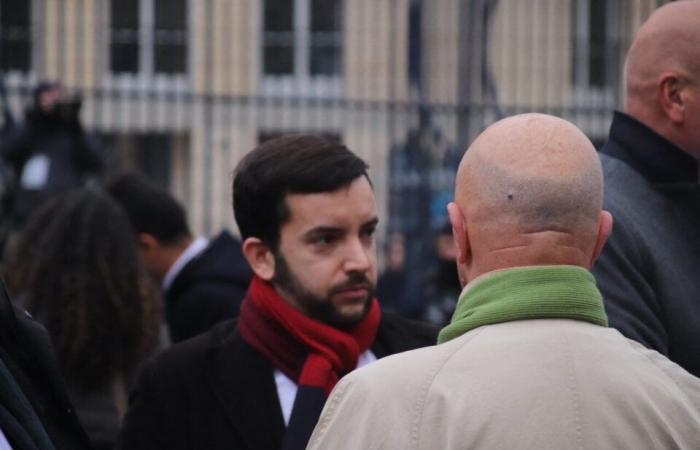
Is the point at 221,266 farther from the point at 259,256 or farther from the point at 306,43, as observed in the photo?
the point at 306,43

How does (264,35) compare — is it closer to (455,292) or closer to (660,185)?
(455,292)

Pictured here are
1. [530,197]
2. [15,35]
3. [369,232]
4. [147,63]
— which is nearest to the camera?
[530,197]

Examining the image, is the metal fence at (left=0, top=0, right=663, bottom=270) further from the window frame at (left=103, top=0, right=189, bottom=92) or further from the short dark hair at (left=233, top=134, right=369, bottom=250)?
the short dark hair at (left=233, top=134, right=369, bottom=250)

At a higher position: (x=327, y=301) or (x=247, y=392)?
(x=327, y=301)

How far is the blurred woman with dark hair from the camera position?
4633 mm

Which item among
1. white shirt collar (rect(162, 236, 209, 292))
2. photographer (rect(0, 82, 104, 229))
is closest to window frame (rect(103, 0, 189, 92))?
photographer (rect(0, 82, 104, 229))

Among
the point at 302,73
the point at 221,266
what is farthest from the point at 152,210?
the point at 302,73

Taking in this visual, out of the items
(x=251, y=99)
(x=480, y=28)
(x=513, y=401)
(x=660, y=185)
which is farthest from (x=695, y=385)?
(x=251, y=99)

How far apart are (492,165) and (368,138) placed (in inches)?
319

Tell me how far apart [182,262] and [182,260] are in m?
0.04

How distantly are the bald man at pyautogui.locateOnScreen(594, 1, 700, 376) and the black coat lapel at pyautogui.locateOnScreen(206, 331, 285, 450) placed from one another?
2.83 feet

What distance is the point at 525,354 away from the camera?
2412mm

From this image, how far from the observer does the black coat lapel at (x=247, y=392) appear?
11.9ft

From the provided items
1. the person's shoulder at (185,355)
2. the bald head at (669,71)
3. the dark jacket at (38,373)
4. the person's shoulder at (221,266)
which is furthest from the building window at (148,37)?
the dark jacket at (38,373)
